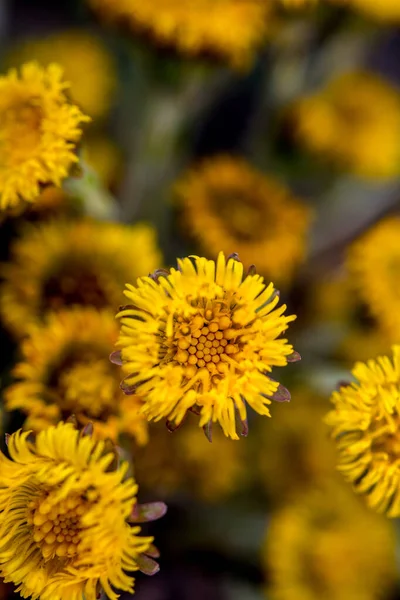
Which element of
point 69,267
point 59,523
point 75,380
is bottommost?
point 59,523

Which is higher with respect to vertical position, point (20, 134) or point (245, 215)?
point (245, 215)

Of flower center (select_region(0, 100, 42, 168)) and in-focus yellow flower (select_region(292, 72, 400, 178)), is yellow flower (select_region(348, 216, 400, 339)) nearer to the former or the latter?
in-focus yellow flower (select_region(292, 72, 400, 178))

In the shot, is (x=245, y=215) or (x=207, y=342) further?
(x=245, y=215)

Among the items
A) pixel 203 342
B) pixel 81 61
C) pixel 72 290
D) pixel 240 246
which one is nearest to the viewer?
pixel 203 342

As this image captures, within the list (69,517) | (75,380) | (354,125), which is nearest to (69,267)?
(75,380)

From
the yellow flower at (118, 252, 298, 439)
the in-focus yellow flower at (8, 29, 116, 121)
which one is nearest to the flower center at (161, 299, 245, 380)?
the yellow flower at (118, 252, 298, 439)

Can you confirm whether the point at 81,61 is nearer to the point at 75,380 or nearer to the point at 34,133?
the point at 34,133

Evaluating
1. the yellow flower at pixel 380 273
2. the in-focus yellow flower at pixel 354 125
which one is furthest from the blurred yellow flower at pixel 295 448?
the in-focus yellow flower at pixel 354 125
